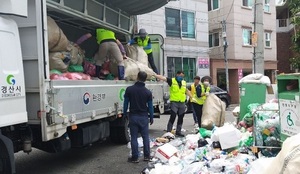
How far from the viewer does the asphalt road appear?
605 cm

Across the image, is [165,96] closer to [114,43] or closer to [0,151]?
[114,43]

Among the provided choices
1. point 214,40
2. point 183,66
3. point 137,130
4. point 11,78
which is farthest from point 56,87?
point 214,40

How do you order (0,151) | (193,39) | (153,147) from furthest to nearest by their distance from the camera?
1. (193,39)
2. (153,147)
3. (0,151)

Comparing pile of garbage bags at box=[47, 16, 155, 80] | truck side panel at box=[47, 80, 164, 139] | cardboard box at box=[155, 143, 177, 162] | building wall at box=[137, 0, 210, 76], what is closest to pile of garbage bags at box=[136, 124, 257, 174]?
cardboard box at box=[155, 143, 177, 162]

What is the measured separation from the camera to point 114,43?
25.0 ft

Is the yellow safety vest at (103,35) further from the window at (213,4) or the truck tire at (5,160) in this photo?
the window at (213,4)

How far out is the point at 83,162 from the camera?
666 cm

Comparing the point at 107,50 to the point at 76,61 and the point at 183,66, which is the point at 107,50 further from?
the point at 183,66

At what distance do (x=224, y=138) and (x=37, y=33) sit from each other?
3.23 m

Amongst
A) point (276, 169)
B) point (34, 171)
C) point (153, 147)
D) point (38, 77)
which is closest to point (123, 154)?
point (153, 147)

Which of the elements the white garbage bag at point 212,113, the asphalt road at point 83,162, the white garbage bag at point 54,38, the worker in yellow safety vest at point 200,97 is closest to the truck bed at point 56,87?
the white garbage bag at point 54,38

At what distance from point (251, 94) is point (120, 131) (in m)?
2.80

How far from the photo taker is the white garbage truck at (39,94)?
4184mm

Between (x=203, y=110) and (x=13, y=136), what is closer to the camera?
(x=13, y=136)
